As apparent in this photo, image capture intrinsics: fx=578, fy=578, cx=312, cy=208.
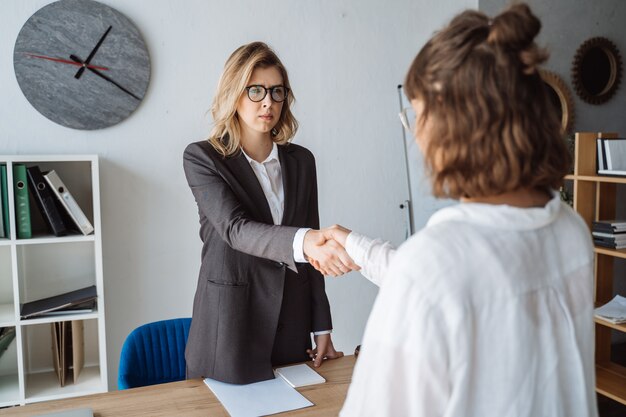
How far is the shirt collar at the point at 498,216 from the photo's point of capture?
788mm

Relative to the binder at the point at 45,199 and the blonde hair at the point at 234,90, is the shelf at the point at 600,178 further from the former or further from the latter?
the binder at the point at 45,199

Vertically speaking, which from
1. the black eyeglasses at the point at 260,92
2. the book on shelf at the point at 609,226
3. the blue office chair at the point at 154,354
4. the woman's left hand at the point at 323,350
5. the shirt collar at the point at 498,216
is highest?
the black eyeglasses at the point at 260,92

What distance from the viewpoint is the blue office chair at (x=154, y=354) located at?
215cm

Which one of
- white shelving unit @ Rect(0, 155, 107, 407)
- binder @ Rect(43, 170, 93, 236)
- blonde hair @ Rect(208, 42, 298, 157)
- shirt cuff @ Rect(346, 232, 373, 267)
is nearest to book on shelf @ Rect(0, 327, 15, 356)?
white shelving unit @ Rect(0, 155, 107, 407)

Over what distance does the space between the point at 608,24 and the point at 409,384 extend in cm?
466

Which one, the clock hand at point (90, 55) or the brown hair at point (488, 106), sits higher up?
the clock hand at point (90, 55)

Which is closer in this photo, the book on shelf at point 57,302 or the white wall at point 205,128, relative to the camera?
the book on shelf at point 57,302

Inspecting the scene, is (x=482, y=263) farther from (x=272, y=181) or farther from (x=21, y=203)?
(x=21, y=203)

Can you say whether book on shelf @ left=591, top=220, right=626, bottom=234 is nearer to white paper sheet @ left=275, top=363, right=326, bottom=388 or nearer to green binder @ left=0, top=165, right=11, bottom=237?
white paper sheet @ left=275, top=363, right=326, bottom=388

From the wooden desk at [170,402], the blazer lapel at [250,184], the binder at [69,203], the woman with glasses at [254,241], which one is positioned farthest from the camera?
the binder at [69,203]

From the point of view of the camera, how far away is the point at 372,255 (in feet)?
4.39

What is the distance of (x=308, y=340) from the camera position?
1968 mm

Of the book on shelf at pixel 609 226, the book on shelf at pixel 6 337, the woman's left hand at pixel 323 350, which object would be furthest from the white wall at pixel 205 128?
the woman's left hand at pixel 323 350

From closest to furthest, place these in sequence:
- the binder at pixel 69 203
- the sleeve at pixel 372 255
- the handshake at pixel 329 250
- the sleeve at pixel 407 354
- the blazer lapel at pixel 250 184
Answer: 1. the sleeve at pixel 407 354
2. the sleeve at pixel 372 255
3. the handshake at pixel 329 250
4. the blazer lapel at pixel 250 184
5. the binder at pixel 69 203
